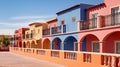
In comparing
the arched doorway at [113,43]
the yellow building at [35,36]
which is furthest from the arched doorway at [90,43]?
the yellow building at [35,36]

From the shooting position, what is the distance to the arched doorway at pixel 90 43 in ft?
68.7

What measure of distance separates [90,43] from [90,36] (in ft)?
2.18

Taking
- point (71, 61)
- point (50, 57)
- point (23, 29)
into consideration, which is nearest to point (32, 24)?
point (23, 29)

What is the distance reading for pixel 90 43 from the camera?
71.7 feet

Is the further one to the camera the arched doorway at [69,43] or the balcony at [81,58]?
the arched doorway at [69,43]

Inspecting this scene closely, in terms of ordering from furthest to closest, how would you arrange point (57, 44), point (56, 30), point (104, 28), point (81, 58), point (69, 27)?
point (57, 44), point (56, 30), point (69, 27), point (104, 28), point (81, 58)

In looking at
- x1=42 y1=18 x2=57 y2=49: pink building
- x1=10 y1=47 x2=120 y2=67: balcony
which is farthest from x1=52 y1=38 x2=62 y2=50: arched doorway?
x1=10 y1=47 x2=120 y2=67: balcony

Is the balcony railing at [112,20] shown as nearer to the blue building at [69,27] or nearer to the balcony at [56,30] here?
the blue building at [69,27]

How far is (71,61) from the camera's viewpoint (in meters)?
18.0

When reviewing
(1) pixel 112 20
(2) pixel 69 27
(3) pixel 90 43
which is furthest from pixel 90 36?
(1) pixel 112 20

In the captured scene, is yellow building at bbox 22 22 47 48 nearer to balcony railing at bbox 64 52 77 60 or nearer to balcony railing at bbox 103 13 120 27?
balcony railing at bbox 64 52 77 60

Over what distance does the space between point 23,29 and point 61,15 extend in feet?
88.9

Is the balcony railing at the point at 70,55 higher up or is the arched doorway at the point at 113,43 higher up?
the arched doorway at the point at 113,43

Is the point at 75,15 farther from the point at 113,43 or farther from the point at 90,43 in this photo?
the point at 113,43
